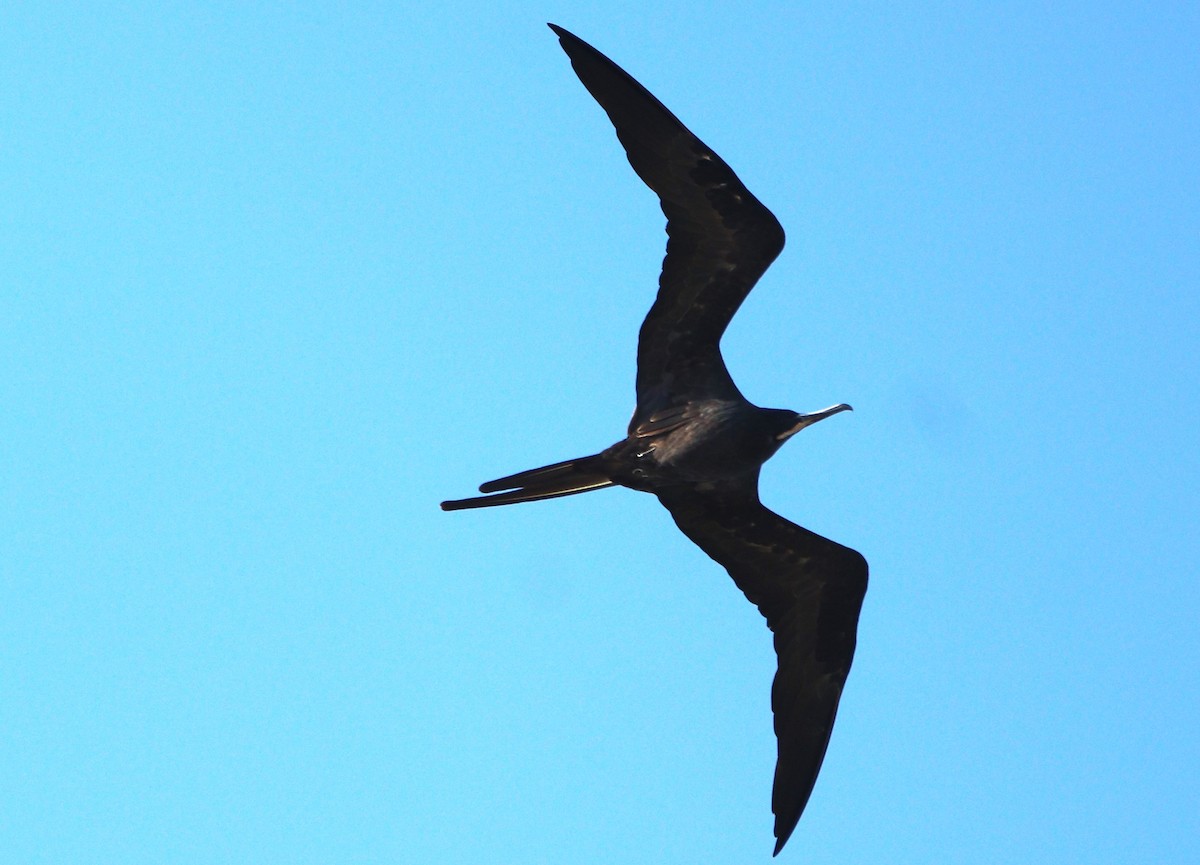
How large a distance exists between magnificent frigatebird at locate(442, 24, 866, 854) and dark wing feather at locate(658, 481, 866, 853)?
11 millimetres

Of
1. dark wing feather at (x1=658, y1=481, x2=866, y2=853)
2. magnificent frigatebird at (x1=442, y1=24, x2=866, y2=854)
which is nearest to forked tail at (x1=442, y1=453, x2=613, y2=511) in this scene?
magnificent frigatebird at (x1=442, y1=24, x2=866, y2=854)

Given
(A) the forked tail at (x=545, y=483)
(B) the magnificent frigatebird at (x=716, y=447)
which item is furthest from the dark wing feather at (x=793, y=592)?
(A) the forked tail at (x=545, y=483)

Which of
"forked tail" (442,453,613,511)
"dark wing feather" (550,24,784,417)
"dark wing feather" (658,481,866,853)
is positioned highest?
"dark wing feather" (550,24,784,417)

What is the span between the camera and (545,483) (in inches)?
548

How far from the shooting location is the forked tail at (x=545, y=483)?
543 inches

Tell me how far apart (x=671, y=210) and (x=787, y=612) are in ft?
12.4

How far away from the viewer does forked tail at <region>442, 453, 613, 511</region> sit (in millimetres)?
13789

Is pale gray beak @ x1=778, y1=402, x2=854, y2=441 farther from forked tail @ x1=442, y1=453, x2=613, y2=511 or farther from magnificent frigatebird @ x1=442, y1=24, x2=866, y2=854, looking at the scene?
forked tail @ x1=442, y1=453, x2=613, y2=511

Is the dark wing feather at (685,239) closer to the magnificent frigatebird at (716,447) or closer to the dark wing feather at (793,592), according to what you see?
the magnificent frigatebird at (716,447)

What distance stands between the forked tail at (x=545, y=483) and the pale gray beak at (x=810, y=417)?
61.5 inches

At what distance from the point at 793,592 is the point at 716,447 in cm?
182

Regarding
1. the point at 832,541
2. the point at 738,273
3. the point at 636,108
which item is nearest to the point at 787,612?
the point at 832,541

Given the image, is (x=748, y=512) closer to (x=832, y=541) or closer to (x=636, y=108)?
(x=832, y=541)

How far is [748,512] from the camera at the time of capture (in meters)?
14.8
